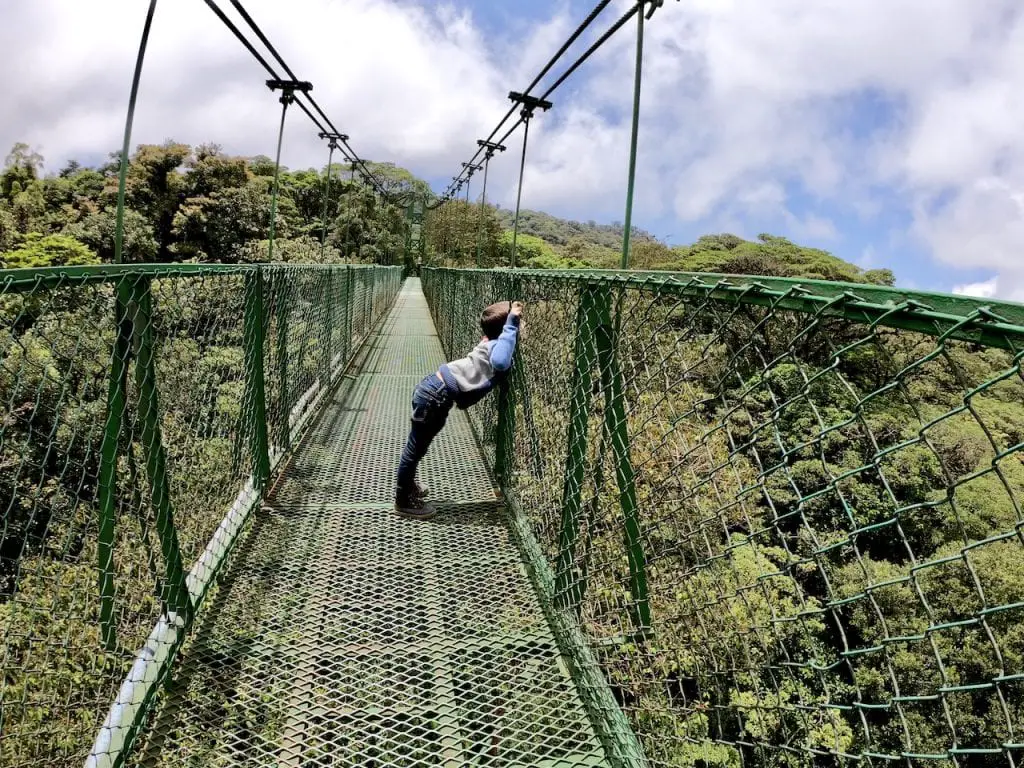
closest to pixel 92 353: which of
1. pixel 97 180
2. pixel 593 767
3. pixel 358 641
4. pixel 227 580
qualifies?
pixel 227 580

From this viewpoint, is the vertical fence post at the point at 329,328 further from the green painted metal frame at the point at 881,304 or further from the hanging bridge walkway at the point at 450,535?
the green painted metal frame at the point at 881,304

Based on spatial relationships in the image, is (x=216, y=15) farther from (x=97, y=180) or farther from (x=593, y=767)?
(x=97, y=180)

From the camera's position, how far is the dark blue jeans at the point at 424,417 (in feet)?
9.01

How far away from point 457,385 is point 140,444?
3.81 ft

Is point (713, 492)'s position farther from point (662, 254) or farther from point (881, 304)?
point (662, 254)

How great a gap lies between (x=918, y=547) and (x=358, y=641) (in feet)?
31.1

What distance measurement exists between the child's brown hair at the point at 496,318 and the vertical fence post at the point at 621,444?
0.90 metres

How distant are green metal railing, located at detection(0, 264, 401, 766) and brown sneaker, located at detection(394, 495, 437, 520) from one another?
59cm

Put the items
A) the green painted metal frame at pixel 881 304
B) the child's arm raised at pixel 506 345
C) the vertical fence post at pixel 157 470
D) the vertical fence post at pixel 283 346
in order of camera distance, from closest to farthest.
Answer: the green painted metal frame at pixel 881 304, the vertical fence post at pixel 157 470, the child's arm raised at pixel 506 345, the vertical fence post at pixel 283 346

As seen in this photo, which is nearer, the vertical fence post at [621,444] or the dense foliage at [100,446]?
the dense foliage at [100,446]

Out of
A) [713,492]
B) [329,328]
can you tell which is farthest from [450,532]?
[329,328]

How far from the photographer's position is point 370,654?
1911 mm

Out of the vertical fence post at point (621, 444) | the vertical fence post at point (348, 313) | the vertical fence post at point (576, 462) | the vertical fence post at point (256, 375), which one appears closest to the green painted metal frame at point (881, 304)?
the vertical fence post at point (621, 444)

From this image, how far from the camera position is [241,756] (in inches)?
60.9
